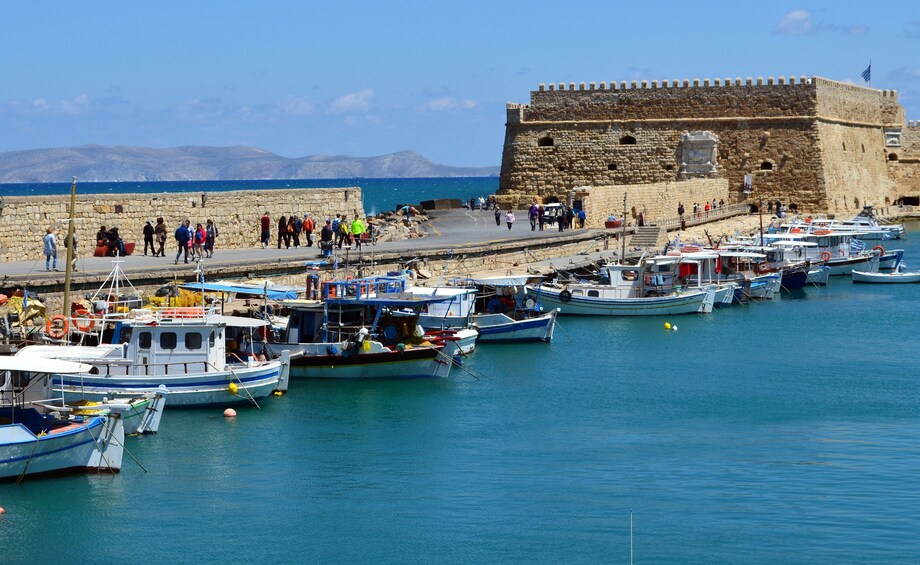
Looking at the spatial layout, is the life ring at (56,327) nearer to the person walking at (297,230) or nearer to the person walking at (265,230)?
the person walking at (265,230)

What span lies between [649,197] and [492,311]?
63.1ft

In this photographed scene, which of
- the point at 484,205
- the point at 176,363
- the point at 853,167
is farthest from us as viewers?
the point at 853,167

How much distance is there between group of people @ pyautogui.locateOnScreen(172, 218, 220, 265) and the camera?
1126 inches

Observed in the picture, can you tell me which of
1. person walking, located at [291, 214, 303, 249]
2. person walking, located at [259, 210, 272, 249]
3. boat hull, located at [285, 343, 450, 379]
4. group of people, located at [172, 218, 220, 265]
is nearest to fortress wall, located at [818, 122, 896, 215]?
person walking, located at [291, 214, 303, 249]

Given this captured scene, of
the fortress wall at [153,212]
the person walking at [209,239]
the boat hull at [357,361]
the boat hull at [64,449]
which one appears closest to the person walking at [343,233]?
the fortress wall at [153,212]

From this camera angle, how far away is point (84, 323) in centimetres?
2284

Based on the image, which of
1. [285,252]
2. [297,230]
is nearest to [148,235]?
[285,252]

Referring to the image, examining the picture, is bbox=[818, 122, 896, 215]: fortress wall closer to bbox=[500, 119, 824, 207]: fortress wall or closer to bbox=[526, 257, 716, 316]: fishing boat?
bbox=[500, 119, 824, 207]: fortress wall

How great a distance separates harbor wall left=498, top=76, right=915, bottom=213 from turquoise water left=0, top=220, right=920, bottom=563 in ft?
88.9

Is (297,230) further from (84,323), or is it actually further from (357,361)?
(84,323)

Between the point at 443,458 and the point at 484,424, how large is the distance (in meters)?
2.30

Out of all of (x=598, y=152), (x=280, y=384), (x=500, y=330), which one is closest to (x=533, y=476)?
(x=280, y=384)

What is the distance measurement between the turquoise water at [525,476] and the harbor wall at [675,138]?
2711cm

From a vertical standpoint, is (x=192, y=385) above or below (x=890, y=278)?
below
